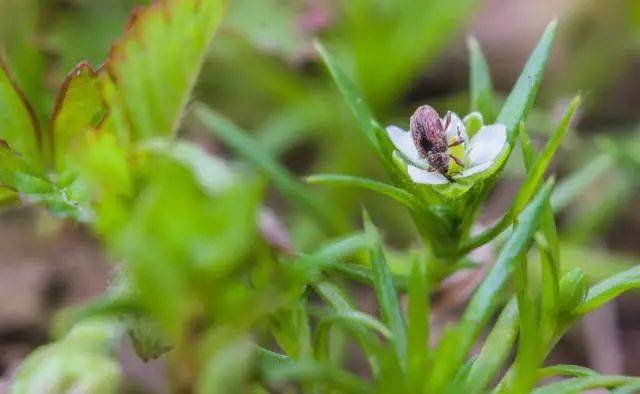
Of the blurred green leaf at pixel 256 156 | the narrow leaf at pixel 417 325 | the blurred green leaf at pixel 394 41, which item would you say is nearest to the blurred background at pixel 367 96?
the blurred green leaf at pixel 394 41

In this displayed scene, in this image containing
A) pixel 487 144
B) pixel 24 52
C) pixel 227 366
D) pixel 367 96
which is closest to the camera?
pixel 227 366

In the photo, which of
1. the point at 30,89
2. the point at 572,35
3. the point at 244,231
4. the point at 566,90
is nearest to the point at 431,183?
the point at 244,231

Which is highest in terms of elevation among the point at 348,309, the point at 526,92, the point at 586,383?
the point at 526,92

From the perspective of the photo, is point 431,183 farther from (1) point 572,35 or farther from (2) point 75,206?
(1) point 572,35

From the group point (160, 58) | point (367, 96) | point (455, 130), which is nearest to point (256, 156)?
point (160, 58)

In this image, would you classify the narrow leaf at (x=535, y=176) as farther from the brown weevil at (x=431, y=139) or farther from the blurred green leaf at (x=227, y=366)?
the blurred green leaf at (x=227, y=366)

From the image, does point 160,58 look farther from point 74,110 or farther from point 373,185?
point 373,185
